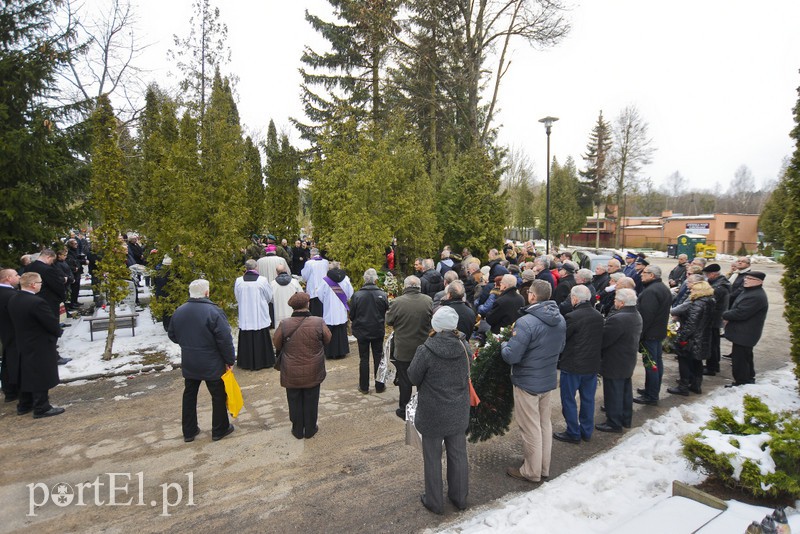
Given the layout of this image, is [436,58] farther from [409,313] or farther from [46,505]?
[46,505]

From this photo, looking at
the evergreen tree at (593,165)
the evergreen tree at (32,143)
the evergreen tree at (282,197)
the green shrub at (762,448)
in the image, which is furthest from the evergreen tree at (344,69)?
the evergreen tree at (593,165)

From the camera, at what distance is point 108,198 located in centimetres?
824

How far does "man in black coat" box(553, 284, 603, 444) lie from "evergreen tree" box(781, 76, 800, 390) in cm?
306

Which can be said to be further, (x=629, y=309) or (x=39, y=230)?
(x=39, y=230)

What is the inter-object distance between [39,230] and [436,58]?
15.9m

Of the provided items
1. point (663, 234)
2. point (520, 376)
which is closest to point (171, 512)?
point (520, 376)

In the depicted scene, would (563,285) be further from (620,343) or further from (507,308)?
(620,343)

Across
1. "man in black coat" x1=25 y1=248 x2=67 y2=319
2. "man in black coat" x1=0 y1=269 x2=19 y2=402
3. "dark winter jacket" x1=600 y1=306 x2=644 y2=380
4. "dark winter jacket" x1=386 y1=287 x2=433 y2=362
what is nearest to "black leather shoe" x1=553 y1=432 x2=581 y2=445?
"dark winter jacket" x1=600 y1=306 x2=644 y2=380

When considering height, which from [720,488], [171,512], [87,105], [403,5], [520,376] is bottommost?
[171,512]

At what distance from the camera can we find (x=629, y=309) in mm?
5387

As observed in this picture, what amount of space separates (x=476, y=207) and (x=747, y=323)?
32.2 feet

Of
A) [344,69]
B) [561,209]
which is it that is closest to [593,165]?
[561,209]

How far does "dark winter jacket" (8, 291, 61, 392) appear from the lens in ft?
18.8

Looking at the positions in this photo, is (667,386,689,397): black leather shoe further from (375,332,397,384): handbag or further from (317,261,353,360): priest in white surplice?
(317,261,353,360): priest in white surplice
